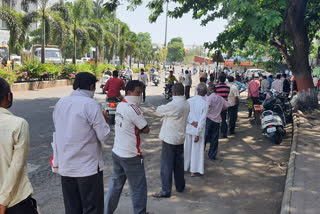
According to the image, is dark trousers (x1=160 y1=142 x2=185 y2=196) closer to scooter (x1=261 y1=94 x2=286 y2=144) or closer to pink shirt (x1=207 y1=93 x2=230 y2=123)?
pink shirt (x1=207 y1=93 x2=230 y2=123)

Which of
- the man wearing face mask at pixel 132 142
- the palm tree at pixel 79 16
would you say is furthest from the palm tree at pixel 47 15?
the man wearing face mask at pixel 132 142

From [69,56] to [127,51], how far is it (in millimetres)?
12751

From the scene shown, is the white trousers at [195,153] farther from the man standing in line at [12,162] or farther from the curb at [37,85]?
the curb at [37,85]

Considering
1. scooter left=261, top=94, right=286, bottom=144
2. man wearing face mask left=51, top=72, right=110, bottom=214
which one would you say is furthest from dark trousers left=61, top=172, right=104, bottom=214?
scooter left=261, top=94, right=286, bottom=144

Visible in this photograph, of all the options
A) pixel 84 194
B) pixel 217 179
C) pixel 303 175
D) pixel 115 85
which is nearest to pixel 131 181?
pixel 84 194

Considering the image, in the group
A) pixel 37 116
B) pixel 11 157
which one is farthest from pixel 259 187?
pixel 37 116

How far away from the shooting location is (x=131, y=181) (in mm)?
3967

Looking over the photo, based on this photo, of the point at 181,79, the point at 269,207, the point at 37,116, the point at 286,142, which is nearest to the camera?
the point at 269,207

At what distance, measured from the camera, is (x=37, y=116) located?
11156 mm

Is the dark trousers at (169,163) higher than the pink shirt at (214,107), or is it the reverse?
the pink shirt at (214,107)

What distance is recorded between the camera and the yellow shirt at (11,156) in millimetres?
2355

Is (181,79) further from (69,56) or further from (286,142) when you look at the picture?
(69,56)

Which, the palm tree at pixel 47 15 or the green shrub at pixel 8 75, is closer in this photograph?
the green shrub at pixel 8 75

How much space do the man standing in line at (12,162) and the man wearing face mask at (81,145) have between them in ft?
2.56
